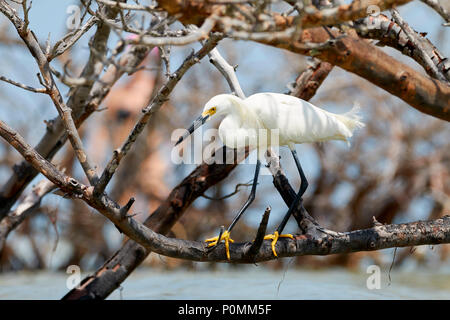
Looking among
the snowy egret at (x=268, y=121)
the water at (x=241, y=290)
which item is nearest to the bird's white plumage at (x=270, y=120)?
the snowy egret at (x=268, y=121)

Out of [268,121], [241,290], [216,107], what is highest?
[216,107]

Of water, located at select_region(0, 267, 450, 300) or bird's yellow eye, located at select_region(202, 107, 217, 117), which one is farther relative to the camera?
water, located at select_region(0, 267, 450, 300)

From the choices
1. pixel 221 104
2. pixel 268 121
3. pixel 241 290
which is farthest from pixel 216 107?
pixel 241 290

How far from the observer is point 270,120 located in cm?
354

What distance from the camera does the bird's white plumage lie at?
11.6 feet

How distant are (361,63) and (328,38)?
19 centimetres

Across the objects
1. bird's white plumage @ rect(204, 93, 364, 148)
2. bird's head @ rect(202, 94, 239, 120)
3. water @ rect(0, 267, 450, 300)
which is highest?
bird's head @ rect(202, 94, 239, 120)

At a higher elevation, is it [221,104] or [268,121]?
[221,104]

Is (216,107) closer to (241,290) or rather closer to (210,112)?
(210,112)

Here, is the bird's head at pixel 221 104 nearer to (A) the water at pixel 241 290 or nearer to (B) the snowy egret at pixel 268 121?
(B) the snowy egret at pixel 268 121

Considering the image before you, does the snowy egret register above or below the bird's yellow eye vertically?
below

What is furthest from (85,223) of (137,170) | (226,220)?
(226,220)

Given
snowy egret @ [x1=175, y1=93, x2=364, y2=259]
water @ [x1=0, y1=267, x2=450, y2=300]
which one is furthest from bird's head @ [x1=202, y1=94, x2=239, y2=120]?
water @ [x1=0, y1=267, x2=450, y2=300]

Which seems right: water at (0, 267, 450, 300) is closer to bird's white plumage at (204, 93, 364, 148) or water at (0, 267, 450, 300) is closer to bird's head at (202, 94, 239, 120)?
bird's white plumage at (204, 93, 364, 148)
